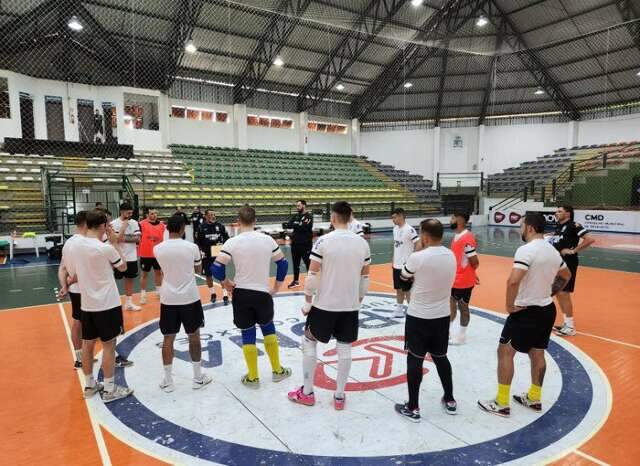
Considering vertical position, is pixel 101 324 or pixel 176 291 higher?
pixel 176 291

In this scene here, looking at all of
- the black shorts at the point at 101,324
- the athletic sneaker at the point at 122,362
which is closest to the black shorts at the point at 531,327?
the black shorts at the point at 101,324

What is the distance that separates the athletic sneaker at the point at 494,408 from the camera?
3738mm

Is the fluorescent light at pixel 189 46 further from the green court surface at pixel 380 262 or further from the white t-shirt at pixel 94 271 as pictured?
the white t-shirt at pixel 94 271

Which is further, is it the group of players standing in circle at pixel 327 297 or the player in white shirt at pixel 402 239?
the player in white shirt at pixel 402 239

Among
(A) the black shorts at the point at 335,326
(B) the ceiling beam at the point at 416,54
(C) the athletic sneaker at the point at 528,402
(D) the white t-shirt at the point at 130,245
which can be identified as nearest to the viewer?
(A) the black shorts at the point at 335,326

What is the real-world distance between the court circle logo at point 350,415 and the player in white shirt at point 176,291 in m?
0.51

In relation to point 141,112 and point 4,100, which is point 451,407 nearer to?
point 4,100

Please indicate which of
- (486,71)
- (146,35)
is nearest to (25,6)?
(146,35)

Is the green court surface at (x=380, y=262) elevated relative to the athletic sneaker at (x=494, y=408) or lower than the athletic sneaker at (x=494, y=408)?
elevated

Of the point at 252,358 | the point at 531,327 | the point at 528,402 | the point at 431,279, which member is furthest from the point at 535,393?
the point at 252,358

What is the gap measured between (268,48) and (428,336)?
21.4 meters

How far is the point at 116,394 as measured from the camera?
161 inches

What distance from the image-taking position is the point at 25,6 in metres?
15.1

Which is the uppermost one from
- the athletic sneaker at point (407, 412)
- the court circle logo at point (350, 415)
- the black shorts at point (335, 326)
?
the black shorts at point (335, 326)
